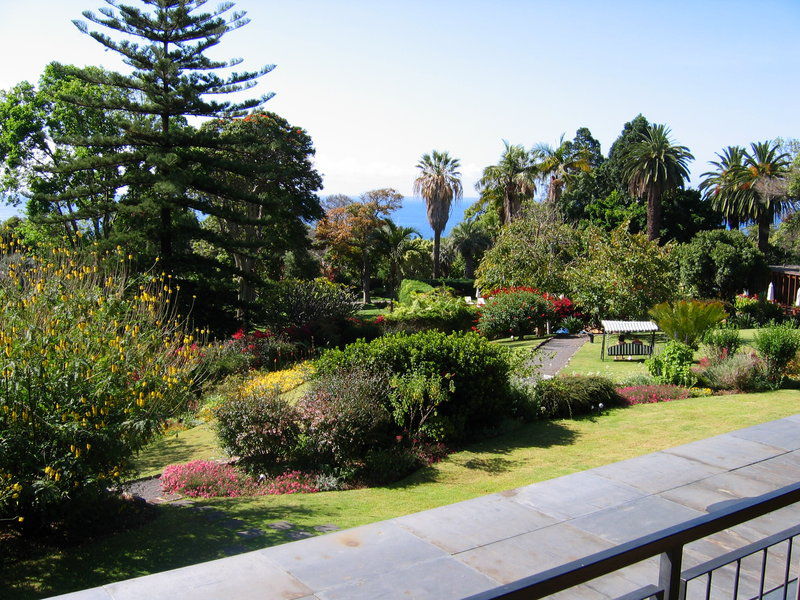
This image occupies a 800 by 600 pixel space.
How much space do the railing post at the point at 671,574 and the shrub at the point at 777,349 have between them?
11.6 m

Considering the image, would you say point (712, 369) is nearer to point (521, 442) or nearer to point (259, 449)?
point (521, 442)

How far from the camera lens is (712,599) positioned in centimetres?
Result: 375

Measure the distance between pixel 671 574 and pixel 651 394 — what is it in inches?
403

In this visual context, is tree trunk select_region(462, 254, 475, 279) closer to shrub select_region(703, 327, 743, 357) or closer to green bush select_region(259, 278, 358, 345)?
green bush select_region(259, 278, 358, 345)

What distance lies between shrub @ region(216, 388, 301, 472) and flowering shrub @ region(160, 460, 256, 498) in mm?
282

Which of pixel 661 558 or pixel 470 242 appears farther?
pixel 470 242

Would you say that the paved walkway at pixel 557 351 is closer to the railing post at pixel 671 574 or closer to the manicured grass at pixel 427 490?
the manicured grass at pixel 427 490

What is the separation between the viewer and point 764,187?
36.5 m

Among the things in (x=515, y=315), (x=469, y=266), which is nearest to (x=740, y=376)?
(x=515, y=315)

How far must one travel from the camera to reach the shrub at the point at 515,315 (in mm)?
21234

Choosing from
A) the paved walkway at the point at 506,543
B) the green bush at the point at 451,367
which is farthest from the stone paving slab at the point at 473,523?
the green bush at the point at 451,367

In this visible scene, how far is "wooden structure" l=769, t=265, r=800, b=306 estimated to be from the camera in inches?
1187

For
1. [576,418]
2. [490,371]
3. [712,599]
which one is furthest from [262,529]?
[576,418]

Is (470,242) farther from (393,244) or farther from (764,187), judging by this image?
(764,187)
